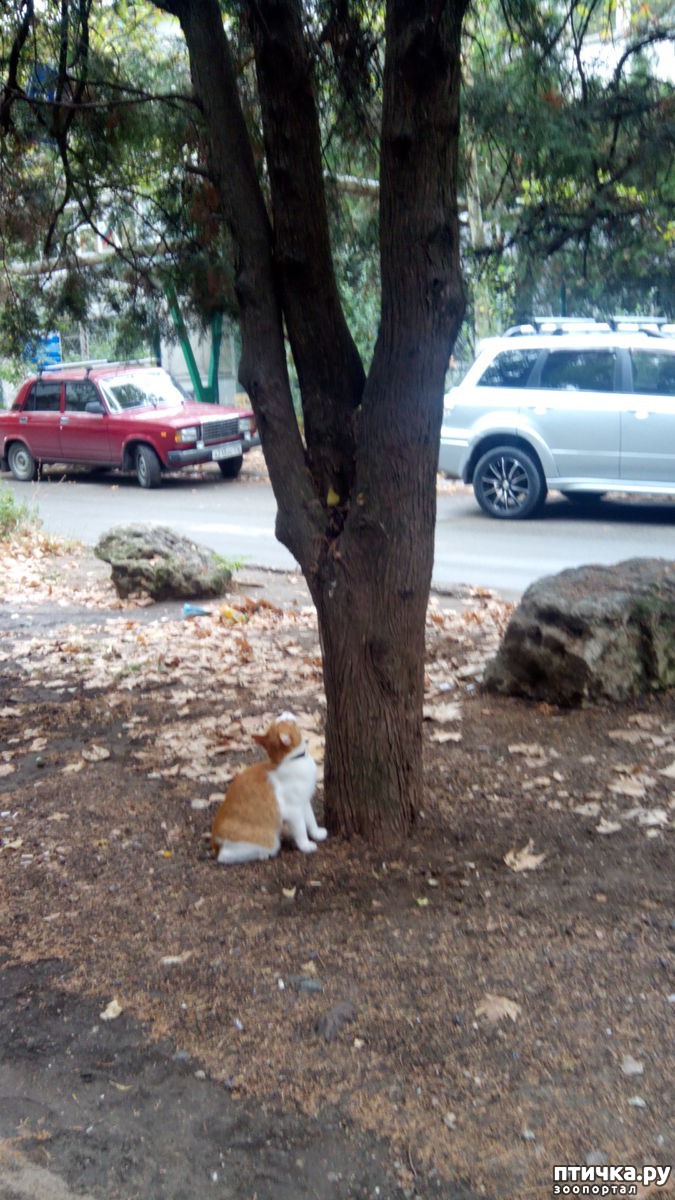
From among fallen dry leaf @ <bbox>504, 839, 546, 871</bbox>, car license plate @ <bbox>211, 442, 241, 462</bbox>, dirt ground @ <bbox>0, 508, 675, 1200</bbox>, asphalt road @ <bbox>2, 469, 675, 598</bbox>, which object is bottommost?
dirt ground @ <bbox>0, 508, 675, 1200</bbox>

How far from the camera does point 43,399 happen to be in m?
20.7

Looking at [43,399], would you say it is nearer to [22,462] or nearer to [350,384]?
[22,462]

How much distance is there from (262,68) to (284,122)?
22 cm

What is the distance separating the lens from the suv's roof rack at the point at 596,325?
42.2ft

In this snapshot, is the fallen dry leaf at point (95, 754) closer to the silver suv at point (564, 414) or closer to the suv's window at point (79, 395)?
the silver suv at point (564, 414)

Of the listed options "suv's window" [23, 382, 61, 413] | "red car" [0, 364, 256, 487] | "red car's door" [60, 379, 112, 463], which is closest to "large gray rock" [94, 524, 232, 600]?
"red car" [0, 364, 256, 487]

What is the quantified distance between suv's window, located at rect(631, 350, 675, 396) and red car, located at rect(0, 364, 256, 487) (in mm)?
8047

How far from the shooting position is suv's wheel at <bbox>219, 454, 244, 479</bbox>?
19.6 metres

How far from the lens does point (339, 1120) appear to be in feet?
9.13

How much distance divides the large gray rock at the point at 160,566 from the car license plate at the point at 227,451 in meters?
9.16

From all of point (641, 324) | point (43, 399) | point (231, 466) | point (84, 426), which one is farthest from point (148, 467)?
point (641, 324)

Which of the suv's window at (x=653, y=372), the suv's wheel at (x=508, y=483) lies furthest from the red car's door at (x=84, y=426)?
the suv's window at (x=653, y=372)

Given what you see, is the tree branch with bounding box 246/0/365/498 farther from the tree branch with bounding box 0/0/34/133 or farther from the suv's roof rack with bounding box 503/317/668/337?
the suv's roof rack with bounding box 503/317/668/337

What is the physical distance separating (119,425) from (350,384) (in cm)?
1555
